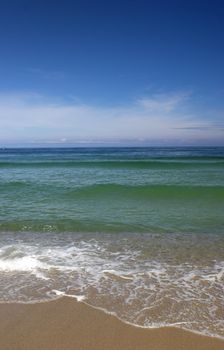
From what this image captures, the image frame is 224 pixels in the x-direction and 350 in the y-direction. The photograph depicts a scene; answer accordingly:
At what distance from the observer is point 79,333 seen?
3727 mm

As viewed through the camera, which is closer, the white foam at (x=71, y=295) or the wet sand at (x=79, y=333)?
the wet sand at (x=79, y=333)

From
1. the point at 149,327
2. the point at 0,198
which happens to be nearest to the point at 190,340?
the point at 149,327

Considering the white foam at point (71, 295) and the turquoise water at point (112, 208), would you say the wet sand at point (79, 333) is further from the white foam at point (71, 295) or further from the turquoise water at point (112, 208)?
the turquoise water at point (112, 208)

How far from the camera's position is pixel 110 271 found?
5.59 meters

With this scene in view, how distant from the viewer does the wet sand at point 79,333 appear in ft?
11.4

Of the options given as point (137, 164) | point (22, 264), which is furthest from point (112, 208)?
point (137, 164)

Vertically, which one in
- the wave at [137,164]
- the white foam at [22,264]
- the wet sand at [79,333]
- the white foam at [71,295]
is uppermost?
the wave at [137,164]

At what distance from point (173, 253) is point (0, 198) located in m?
8.82

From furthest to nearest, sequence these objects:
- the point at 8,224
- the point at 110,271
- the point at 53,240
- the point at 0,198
Result: 1. the point at 0,198
2. the point at 8,224
3. the point at 53,240
4. the point at 110,271

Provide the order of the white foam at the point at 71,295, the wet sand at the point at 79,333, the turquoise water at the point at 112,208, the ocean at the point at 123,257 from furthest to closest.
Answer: the turquoise water at the point at 112,208 → the white foam at the point at 71,295 → the ocean at the point at 123,257 → the wet sand at the point at 79,333

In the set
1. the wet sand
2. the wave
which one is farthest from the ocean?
the wave

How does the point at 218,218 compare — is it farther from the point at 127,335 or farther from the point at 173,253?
the point at 127,335

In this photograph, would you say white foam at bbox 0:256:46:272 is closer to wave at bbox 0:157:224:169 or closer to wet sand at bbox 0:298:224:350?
wet sand at bbox 0:298:224:350

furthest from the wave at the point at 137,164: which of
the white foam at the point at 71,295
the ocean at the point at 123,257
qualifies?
the white foam at the point at 71,295
